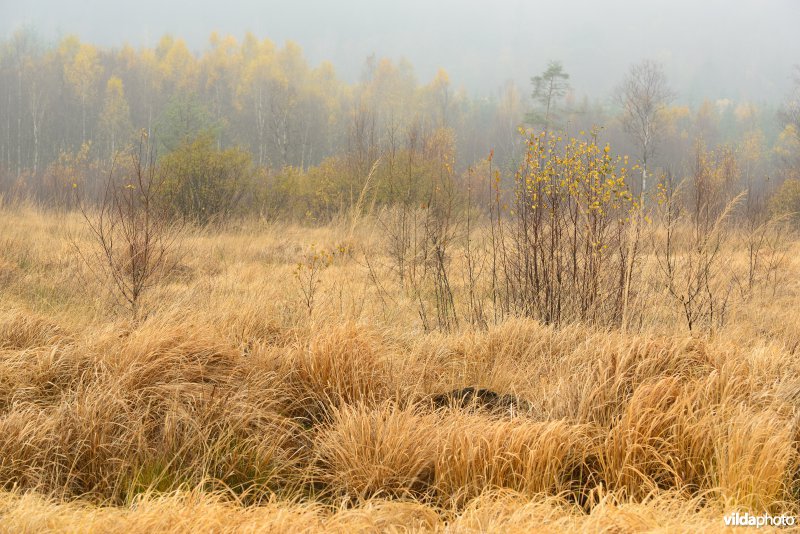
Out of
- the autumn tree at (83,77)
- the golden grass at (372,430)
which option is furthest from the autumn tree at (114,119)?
the golden grass at (372,430)

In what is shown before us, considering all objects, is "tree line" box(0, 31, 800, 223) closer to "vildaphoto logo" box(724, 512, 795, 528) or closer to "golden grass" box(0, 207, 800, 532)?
"golden grass" box(0, 207, 800, 532)

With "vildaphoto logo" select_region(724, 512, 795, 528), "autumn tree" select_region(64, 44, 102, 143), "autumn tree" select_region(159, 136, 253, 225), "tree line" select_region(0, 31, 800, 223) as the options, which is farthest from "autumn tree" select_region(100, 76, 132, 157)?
"vildaphoto logo" select_region(724, 512, 795, 528)

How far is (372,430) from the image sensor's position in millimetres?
2723

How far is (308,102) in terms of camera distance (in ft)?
164

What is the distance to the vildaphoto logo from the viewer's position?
2.08 meters

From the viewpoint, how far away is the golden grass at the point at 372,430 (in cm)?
223

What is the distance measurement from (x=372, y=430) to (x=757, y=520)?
4.93 ft

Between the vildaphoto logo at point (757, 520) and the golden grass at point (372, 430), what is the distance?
6cm

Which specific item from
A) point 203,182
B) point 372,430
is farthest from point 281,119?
point 372,430

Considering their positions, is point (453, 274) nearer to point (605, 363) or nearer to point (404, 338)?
point (404, 338)

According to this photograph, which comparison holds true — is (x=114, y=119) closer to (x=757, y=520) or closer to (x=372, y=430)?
(x=372, y=430)

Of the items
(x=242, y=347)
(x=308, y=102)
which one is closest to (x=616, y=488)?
(x=242, y=347)

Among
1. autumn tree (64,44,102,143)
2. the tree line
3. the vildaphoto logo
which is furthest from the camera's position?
autumn tree (64,44,102,143)

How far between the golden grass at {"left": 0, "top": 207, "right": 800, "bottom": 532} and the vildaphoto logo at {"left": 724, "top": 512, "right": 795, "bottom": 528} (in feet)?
0.19
